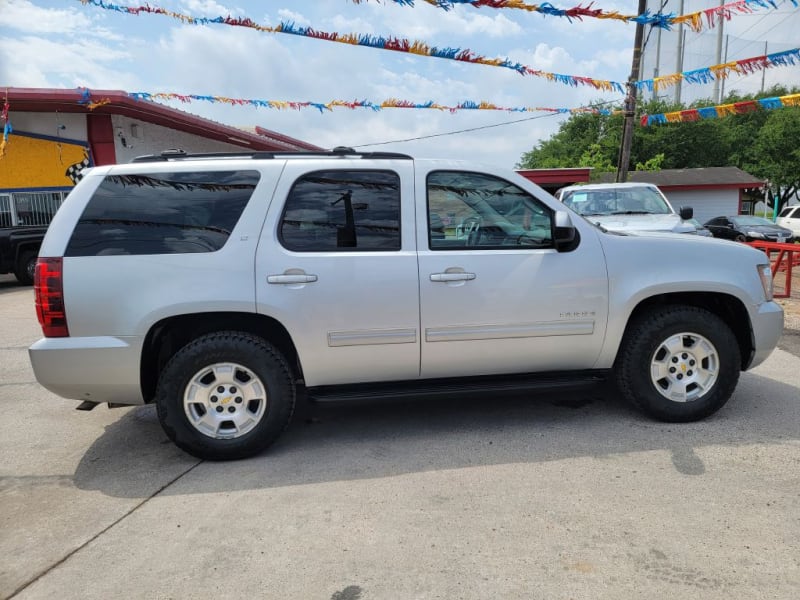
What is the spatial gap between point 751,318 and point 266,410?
3.40m

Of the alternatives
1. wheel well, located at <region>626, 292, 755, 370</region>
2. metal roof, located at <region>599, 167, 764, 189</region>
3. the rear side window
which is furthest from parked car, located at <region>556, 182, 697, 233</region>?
metal roof, located at <region>599, 167, 764, 189</region>

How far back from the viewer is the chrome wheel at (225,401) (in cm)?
371

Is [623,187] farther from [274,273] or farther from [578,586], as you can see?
[578,586]

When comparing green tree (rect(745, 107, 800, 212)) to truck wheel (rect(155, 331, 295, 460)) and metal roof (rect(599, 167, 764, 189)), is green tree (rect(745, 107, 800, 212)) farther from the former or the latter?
truck wheel (rect(155, 331, 295, 460))

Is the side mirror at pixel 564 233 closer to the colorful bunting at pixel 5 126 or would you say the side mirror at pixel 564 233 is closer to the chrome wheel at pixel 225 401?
the chrome wheel at pixel 225 401

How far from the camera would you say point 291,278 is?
12.1 ft

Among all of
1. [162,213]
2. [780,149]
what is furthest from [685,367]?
[780,149]

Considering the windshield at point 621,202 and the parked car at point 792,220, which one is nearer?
the windshield at point 621,202

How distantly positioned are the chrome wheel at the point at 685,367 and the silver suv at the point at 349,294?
1 centimetres

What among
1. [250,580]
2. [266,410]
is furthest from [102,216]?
[250,580]

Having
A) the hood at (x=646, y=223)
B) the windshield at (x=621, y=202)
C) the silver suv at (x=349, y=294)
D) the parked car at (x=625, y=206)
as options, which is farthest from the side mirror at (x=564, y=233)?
the windshield at (x=621, y=202)

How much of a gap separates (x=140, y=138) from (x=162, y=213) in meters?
13.3

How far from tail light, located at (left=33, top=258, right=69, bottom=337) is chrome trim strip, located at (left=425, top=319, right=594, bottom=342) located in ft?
7.32

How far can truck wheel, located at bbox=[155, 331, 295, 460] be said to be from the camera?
12.0 feet
